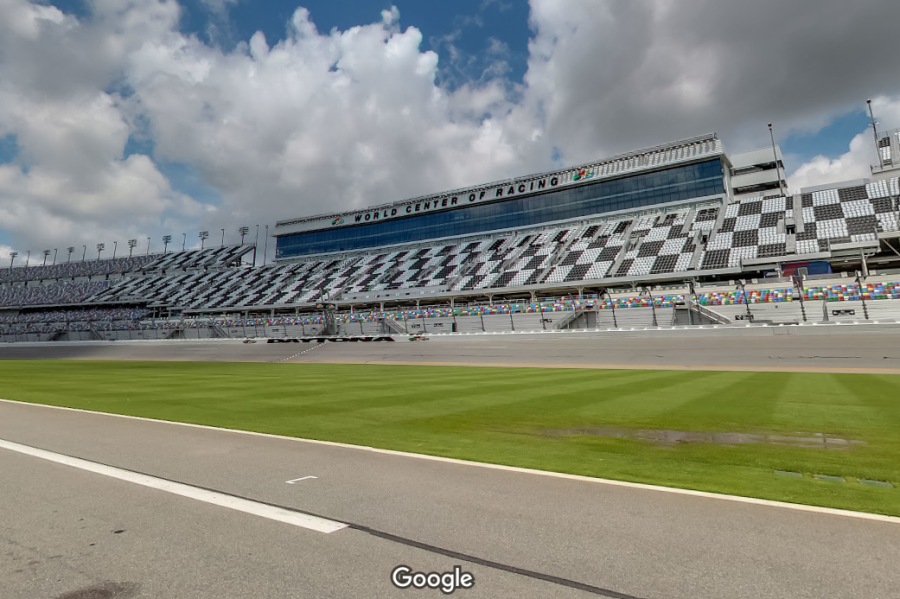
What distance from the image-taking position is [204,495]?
4.74m

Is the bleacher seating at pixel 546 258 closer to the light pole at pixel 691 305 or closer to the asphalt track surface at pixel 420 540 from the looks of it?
the light pole at pixel 691 305

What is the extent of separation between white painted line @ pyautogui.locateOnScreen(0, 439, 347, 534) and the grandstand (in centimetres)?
3999

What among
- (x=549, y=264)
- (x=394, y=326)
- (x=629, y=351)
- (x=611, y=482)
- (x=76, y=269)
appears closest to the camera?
(x=611, y=482)

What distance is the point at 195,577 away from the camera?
10.1ft

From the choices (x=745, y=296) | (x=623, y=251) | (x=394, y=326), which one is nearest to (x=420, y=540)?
(x=745, y=296)

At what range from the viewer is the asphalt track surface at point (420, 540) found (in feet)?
9.53

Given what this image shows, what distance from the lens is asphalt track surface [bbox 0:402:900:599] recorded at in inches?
114

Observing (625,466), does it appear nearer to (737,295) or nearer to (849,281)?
(737,295)

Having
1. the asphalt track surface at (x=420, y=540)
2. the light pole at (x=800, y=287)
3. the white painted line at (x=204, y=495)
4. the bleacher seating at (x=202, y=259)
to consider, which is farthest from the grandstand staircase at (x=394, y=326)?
the bleacher seating at (x=202, y=259)

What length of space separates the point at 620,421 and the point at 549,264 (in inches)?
1991

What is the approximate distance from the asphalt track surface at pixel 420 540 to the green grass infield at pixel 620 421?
1105 millimetres

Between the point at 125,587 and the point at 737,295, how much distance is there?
44.8 meters

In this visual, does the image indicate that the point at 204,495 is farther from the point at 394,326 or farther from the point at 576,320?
the point at 394,326

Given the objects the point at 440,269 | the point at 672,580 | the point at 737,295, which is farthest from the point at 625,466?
the point at 440,269
